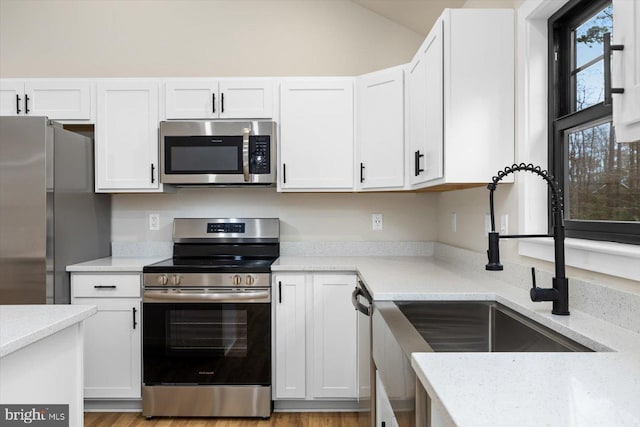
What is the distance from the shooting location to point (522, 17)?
1787 millimetres

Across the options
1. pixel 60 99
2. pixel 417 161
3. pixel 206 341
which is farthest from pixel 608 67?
pixel 60 99

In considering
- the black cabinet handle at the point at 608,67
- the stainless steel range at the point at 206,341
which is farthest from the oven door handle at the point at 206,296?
the black cabinet handle at the point at 608,67

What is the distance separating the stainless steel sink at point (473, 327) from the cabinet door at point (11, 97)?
2716mm

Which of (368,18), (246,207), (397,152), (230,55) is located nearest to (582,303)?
(397,152)

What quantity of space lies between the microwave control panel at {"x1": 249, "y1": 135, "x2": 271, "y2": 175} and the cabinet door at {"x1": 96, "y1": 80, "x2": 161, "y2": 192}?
63 cm

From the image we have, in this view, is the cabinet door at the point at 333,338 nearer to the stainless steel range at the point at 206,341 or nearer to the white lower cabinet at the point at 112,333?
the stainless steel range at the point at 206,341

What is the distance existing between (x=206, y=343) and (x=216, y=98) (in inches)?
59.5

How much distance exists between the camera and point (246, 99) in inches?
109

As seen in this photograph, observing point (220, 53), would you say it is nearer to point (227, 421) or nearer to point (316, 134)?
point (316, 134)

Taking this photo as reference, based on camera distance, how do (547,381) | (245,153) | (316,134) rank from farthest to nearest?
(316,134), (245,153), (547,381)

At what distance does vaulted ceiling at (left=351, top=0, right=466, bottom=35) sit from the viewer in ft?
8.57

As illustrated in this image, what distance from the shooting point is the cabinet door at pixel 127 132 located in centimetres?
276

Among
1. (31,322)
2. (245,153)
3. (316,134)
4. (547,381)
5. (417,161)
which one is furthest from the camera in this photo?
(316,134)

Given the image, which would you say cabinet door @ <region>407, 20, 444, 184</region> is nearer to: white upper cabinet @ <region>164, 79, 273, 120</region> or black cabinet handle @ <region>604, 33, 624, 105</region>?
white upper cabinet @ <region>164, 79, 273, 120</region>
